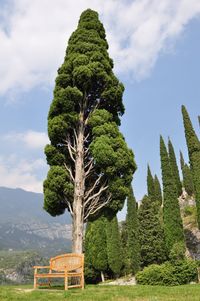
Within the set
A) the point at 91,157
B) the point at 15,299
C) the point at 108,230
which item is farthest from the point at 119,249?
the point at 15,299

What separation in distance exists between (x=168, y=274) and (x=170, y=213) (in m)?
12.0

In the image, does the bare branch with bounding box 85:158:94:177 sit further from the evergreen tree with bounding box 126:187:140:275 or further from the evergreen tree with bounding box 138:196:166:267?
the evergreen tree with bounding box 138:196:166:267

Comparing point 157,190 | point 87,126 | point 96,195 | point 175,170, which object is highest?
point 175,170

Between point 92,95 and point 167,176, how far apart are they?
17.2 m

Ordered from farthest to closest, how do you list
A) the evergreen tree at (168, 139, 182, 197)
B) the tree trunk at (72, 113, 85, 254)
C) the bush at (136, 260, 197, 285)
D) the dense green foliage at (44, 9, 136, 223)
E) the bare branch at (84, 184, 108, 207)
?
the evergreen tree at (168, 139, 182, 197)
the bush at (136, 260, 197, 285)
the bare branch at (84, 184, 108, 207)
the dense green foliage at (44, 9, 136, 223)
the tree trunk at (72, 113, 85, 254)

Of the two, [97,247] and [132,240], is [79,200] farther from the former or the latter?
[97,247]

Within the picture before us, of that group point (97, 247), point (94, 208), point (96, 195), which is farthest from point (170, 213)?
point (96, 195)

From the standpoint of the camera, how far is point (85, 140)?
46.0 feet

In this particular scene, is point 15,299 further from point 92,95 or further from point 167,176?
point 167,176

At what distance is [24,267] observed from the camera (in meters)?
118

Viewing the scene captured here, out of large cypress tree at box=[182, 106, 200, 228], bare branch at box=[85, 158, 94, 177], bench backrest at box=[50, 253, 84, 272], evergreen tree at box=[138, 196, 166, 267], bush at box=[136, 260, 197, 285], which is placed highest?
large cypress tree at box=[182, 106, 200, 228]

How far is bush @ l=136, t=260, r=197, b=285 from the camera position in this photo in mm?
15547

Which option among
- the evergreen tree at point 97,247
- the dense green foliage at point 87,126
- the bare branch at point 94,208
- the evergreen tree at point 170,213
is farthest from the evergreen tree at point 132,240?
the bare branch at point 94,208

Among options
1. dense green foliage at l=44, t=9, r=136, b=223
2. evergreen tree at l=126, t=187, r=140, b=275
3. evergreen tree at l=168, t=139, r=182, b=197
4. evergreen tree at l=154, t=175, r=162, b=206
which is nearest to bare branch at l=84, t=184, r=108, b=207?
dense green foliage at l=44, t=9, r=136, b=223
